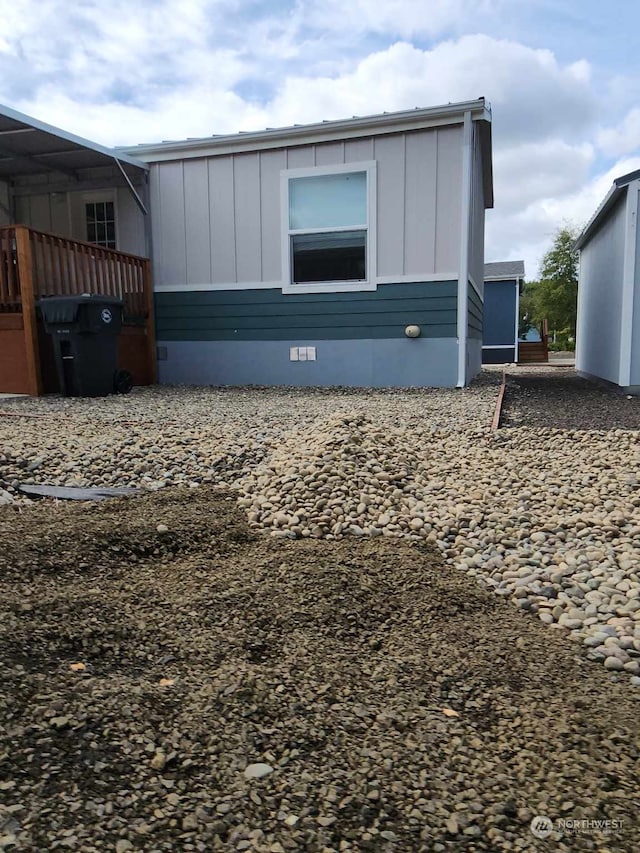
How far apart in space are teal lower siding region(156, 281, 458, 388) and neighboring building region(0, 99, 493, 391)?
0.01 metres

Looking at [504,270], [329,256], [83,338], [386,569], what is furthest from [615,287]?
[504,270]

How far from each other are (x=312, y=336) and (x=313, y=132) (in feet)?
7.46

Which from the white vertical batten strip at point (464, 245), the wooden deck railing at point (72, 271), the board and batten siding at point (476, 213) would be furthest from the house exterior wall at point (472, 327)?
the wooden deck railing at point (72, 271)

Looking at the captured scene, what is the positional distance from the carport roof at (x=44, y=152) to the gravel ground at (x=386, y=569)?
11.7 ft

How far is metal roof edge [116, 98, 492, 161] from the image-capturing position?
6.69 meters

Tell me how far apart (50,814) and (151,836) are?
17 centimetres

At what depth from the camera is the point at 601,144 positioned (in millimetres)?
16609

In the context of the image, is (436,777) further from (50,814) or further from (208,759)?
(50,814)

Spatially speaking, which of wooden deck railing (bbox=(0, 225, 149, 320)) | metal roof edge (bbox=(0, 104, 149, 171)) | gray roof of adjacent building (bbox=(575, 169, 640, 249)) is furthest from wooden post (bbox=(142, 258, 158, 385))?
gray roof of adjacent building (bbox=(575, 169, 640, 249))

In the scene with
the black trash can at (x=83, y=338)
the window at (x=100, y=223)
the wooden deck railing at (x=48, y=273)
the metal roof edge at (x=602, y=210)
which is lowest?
the black trash can at (x=83, y=338)

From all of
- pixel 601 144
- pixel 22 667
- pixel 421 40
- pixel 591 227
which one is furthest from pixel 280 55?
pixel 601 144

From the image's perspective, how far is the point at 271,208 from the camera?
7441 mm

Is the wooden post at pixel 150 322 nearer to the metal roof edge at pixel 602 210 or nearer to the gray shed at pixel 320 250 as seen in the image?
the gray shed at pixel 320 250

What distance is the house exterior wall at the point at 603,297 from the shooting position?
827cm
